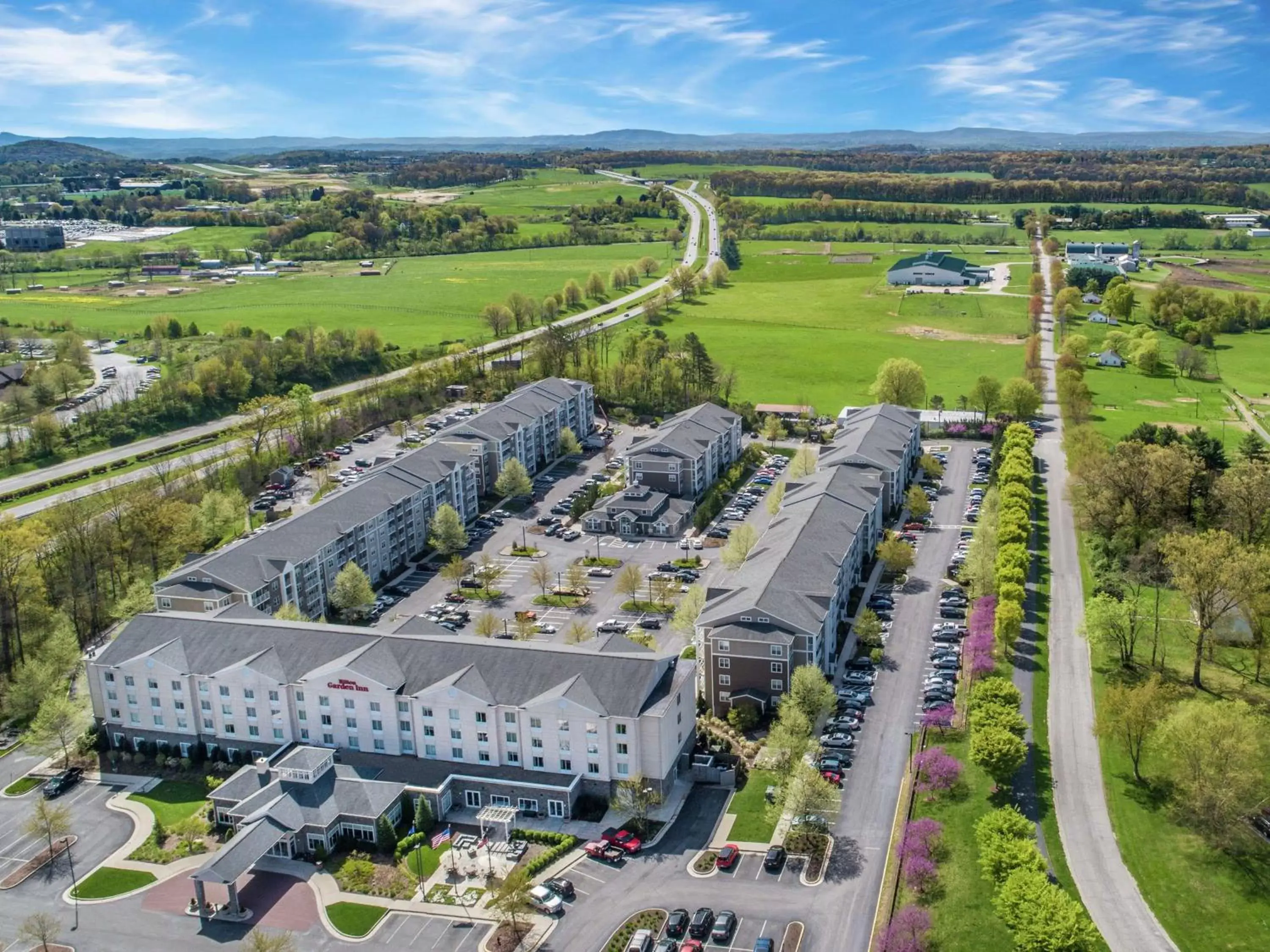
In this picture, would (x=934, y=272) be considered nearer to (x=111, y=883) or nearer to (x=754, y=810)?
(x=754, y=810)

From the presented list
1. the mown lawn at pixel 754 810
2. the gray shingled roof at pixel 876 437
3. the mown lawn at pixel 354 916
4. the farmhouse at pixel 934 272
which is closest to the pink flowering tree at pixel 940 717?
the mown lawn at pixel 754 810

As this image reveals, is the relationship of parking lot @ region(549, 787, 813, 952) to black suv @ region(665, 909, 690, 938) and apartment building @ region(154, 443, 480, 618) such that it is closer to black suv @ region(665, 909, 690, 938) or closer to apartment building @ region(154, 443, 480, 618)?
black suv @ region(665, 909, 690, 938)

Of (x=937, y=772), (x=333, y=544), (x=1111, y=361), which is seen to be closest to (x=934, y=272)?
(x=1111, y=361)

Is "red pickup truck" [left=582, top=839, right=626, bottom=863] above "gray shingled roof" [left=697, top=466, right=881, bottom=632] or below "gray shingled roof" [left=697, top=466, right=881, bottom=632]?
below

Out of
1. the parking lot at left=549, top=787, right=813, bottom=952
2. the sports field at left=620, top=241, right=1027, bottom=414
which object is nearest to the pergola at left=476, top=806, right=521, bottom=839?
the parking lot at left=549, top=787, right=813, bottom=952

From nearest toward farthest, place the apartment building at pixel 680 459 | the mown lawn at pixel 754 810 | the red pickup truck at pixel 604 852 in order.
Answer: the red pickup truck at pixel 604 852, the mown lawn at pixel 754 810, the apartment building at pixel 680 459

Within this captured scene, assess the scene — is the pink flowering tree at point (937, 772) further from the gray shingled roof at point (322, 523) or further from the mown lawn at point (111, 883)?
the gray shingled roof at point (322, 523)

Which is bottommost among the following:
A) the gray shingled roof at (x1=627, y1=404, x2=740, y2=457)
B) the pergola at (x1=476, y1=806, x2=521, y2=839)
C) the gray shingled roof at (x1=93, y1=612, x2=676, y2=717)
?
the pergola at (x1=476, y1=806, x2=521, y2=839)
